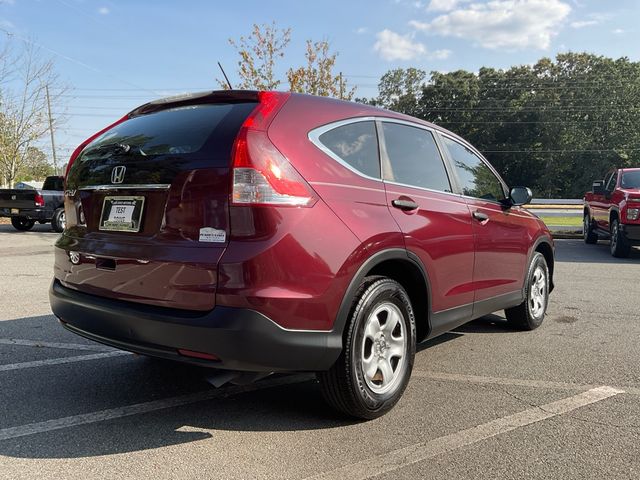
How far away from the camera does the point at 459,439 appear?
113 inches

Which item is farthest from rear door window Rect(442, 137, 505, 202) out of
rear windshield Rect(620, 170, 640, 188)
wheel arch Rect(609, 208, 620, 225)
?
rear windshield Rect(620, 170, 640, 188)

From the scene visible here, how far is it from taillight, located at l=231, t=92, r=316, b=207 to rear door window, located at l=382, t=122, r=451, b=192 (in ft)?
2.72

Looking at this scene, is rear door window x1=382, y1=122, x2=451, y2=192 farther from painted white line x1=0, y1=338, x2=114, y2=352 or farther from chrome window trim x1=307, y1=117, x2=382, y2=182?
painted white line x1=0, y1=338, x2=114, y2=352

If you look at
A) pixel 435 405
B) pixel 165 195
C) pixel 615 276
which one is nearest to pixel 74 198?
pixel 165 195

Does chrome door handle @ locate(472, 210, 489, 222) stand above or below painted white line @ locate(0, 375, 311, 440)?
above

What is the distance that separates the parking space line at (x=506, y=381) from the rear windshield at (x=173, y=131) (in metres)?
2.31

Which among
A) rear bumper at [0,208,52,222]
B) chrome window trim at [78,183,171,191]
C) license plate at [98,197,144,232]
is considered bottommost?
rear bumper at [0,208,52,222]

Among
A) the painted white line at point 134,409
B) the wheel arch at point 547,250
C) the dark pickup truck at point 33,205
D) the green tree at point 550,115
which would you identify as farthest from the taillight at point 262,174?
the green tree at point 550,115

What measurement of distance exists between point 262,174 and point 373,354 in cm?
128

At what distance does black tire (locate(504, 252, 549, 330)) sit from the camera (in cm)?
514

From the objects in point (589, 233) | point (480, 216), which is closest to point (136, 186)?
point (480, 216)

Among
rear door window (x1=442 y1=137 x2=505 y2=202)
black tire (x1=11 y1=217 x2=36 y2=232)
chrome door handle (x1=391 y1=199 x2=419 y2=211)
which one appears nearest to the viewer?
chrome door handle (x1=391 y1=199 x2=419 y2=211)

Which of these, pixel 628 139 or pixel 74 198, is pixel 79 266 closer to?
pixel 74 198

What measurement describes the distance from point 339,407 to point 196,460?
832mm
